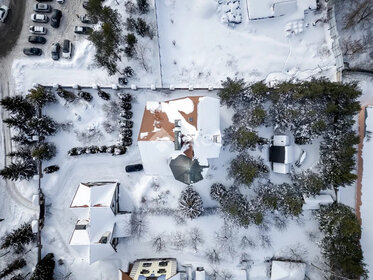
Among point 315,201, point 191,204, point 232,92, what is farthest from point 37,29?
point 315,201

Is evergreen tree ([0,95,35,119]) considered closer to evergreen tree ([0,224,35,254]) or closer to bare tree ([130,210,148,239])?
evergreen tree ([0,224,35,254])

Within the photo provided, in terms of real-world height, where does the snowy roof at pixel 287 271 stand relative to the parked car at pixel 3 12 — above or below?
below

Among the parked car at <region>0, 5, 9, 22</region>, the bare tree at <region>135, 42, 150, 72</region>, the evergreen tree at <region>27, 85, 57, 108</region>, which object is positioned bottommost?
the evergreen tree at <region>27, 85, 57, 108</region>

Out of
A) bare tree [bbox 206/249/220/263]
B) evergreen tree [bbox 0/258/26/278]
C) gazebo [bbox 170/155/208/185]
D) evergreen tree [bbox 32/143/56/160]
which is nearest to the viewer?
gazebo [bbox 170/155/208/185]

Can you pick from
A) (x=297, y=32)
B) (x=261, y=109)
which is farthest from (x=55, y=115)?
(x=297, y=32)

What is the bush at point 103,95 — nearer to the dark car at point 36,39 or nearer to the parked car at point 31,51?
the parked car at point 31,51

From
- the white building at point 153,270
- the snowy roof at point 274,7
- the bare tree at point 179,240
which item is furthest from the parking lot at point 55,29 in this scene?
the white building at point 153,270

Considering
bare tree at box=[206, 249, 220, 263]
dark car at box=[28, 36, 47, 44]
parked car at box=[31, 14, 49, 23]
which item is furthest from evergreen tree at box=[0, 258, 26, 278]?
parked car at box=[31, 14, 49, 23]
